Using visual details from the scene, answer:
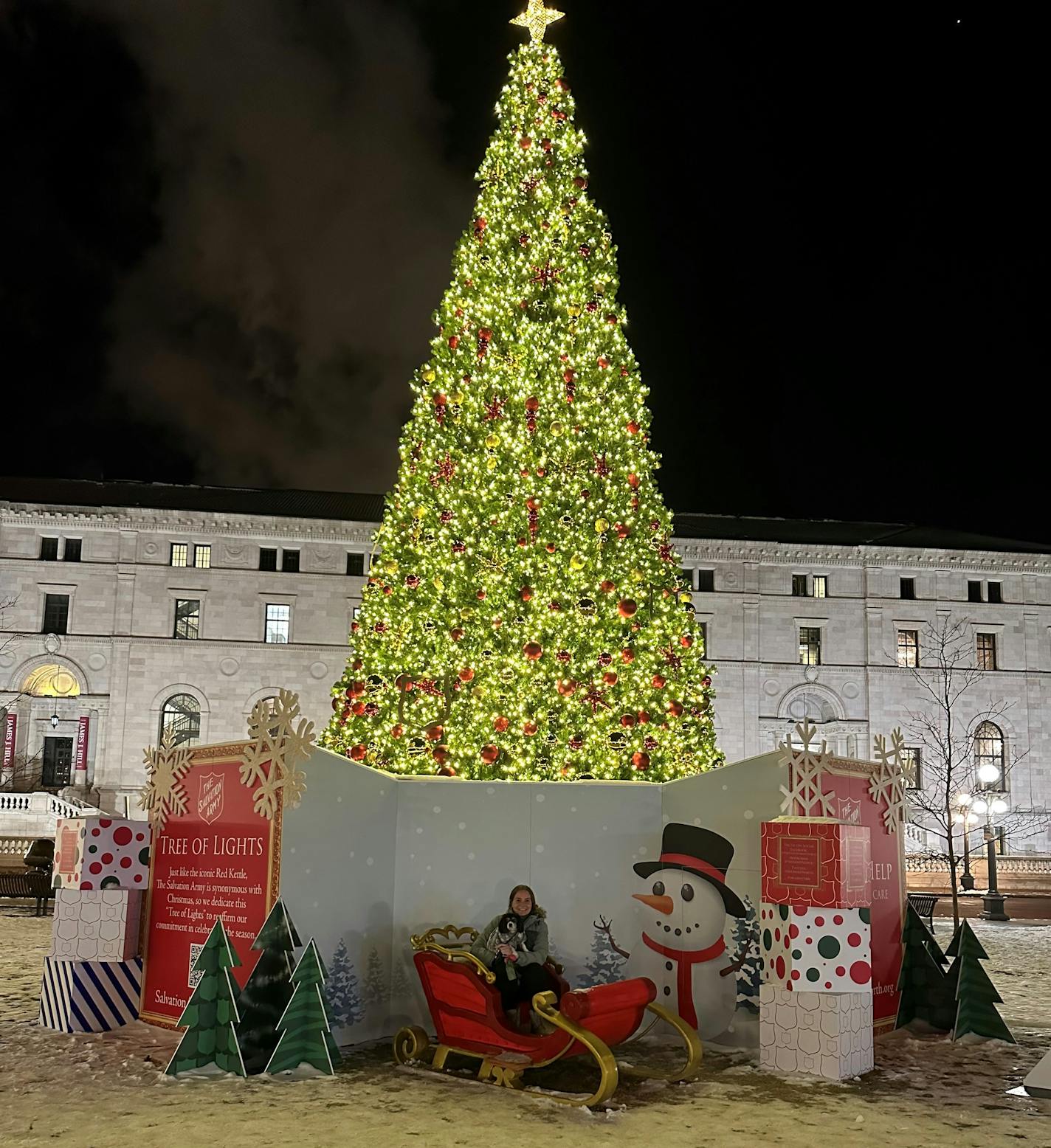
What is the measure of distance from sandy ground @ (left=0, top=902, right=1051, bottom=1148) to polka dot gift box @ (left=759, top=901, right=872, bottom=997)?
2.61 ft

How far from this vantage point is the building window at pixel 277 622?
159 ft

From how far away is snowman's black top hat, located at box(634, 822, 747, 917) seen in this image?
11.2m

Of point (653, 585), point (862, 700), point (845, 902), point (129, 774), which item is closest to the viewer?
point (845, 902)

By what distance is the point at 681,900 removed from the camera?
11383 millimetres

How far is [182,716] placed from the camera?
47.3 m

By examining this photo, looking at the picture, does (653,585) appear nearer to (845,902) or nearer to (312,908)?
(845,902)

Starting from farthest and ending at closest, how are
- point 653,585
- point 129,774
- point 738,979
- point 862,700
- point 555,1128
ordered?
point 862,700 → point 129,774 → point 653,585 → point 738,979 → point 555,1128

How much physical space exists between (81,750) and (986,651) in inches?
1572

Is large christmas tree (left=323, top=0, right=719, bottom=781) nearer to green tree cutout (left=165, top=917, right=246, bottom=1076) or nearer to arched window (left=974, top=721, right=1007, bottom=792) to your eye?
green tree cutout (left=165, top=917, right=246, bottom=1076)

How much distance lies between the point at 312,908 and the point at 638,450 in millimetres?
6643

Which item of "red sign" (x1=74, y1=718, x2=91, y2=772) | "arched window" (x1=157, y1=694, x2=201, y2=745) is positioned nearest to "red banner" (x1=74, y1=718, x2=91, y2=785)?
"red sign" (x1=74, y1=718, x2=91, y2=772)

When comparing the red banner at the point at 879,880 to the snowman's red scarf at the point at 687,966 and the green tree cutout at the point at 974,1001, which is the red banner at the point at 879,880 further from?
the snowman's red scarf at the point at 687,966

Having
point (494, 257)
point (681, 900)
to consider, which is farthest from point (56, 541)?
point (681, 900)

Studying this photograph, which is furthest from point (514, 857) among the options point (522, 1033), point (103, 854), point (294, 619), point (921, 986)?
point (294, 619)
